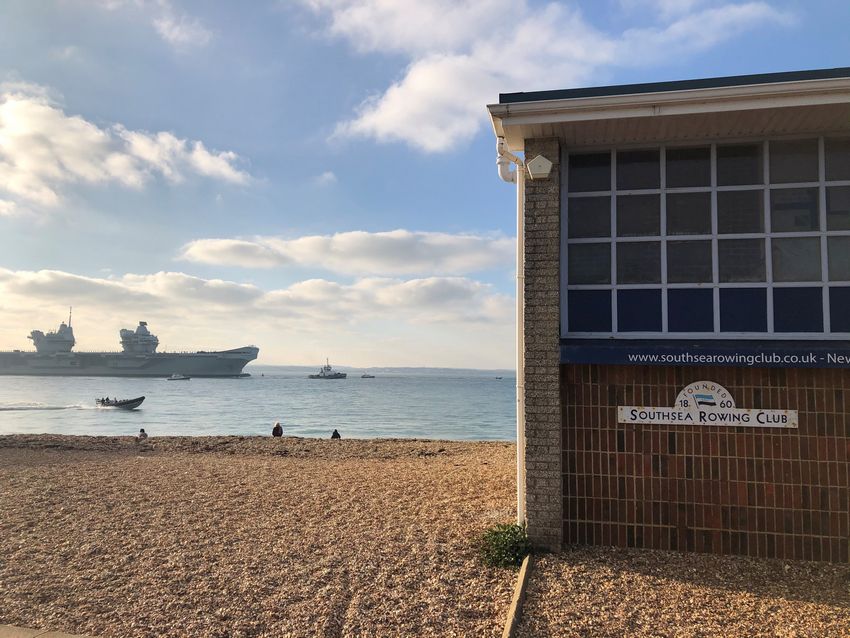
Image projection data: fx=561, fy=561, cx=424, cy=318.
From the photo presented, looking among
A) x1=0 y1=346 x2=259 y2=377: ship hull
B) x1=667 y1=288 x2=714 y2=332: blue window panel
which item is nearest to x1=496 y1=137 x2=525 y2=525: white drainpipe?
x1=667 y1=288 x2=714 y2=332: blue window panel

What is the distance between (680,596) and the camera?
15.5 ft

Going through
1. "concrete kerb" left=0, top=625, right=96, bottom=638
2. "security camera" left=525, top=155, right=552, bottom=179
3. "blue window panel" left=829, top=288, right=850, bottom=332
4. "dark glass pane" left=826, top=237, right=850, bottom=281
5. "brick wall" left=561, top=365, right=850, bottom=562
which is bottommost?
"concrete kerb" left=0, top=625, right=96, bottom=638

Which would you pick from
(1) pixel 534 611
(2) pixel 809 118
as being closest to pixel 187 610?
(1) pixel 534 611

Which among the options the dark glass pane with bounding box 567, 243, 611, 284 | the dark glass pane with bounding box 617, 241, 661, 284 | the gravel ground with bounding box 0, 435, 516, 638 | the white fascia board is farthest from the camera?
the dark glass pane with bounding box 567, 243, 611, 284

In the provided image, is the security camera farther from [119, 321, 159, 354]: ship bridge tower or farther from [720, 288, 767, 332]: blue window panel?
[119, 321, 159, 354]: ship bridge tower

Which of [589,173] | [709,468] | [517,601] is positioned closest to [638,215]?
[589,173]

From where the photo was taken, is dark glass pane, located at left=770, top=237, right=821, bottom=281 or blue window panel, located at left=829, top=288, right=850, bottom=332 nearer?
blue window panel, located at left=829, top=288, right=850, bottom=332

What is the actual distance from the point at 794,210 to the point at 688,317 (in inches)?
61.3

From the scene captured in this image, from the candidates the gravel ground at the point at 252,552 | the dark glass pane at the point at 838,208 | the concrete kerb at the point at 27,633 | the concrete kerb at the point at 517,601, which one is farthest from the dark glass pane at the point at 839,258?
the concrete kerb at the point at 27,633

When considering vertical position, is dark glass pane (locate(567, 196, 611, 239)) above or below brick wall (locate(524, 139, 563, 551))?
above

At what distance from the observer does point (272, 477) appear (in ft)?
33.9

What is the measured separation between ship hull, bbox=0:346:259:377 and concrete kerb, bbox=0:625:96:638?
4794 inches

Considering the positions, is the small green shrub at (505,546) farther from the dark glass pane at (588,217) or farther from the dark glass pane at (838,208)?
the dark glass pane at (838,208)

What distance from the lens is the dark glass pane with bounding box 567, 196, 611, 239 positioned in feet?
20.8
